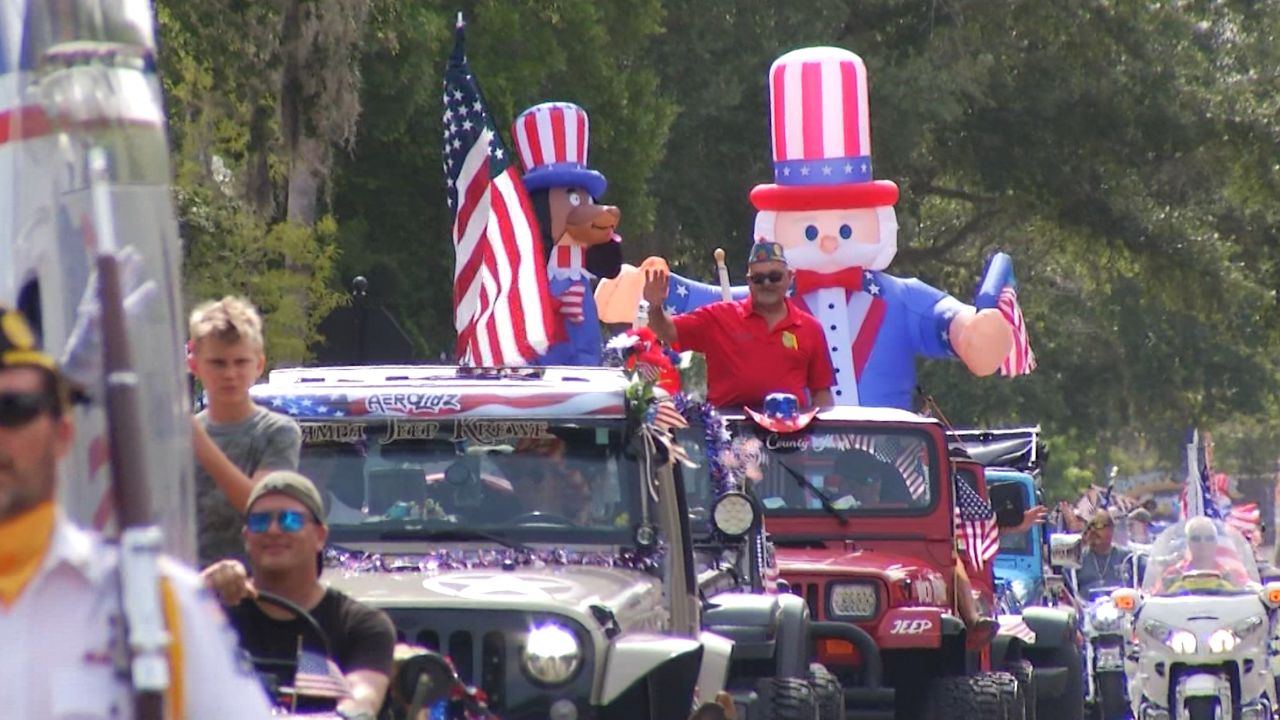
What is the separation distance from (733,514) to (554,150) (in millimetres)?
7647

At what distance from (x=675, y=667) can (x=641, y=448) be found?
94cm

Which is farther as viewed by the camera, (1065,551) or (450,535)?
(1065,551)

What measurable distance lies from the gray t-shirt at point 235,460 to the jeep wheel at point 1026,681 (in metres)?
7.90

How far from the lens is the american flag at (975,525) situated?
1337 cm

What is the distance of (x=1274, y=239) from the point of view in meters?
31.7

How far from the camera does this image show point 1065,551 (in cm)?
1716

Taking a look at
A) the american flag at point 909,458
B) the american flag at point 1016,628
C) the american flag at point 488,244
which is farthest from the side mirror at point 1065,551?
the american flag at point 909,458

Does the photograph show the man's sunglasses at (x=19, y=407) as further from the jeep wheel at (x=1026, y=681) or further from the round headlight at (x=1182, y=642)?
the round headlight at (x=1182, y=642)

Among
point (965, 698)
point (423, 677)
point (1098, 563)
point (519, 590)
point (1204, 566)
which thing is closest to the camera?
point (423, 677)

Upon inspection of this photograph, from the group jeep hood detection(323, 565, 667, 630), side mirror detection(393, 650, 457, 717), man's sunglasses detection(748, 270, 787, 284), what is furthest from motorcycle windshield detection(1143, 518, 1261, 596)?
side mirror detection(393, 650, 457, 717)

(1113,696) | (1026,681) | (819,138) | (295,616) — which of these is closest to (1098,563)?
(1113,696)

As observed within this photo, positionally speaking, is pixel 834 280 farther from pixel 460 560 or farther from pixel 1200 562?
pixel 460 560

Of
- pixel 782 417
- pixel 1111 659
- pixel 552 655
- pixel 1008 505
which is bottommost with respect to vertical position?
pixel 1111 659

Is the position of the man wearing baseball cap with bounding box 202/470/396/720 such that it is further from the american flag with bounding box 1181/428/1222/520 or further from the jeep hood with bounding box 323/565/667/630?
the american flag with bounding box 1181/428/1222/520
